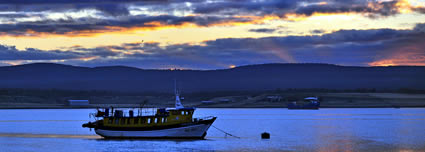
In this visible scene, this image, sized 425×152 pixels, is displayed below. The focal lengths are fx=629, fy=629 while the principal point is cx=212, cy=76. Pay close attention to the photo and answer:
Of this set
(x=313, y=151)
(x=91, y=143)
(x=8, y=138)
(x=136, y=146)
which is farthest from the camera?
(x=8, y=138)

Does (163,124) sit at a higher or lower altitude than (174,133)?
higher

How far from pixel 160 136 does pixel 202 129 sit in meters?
5.88

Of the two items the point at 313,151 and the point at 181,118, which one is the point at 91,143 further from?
the point at 313,151

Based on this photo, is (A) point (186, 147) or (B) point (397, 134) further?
(B) point (397, 134)

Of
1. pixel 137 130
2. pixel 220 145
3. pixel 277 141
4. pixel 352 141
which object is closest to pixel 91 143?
pixel 137 130

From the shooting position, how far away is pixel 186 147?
255 feet

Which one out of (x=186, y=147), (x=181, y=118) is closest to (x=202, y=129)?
(x=181, y=118)

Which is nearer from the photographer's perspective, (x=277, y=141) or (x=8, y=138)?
(x=277, y=141)

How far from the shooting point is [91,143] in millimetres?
86188

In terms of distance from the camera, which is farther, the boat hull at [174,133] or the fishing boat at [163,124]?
the boat hull at [174,133]

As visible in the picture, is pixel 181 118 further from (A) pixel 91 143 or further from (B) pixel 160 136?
(A) pixel 91 143

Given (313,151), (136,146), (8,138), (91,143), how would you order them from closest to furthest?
(313,151)
(136,146)
(91,143)
(8,138)

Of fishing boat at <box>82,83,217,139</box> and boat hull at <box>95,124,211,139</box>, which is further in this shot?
boat hull at <box>95,124,211,139</box>

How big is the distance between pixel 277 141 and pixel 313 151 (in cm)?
1381
